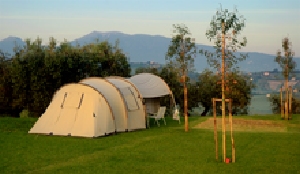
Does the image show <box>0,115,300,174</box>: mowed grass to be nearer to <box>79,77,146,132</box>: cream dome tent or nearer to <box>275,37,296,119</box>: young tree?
<box>79,77,146,132</box>: cream dome tent

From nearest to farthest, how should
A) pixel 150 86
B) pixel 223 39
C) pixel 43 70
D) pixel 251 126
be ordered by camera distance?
1. pixel 223 39
2. pixel 251 126
3. pixel 150 86
4. pixel 43 70

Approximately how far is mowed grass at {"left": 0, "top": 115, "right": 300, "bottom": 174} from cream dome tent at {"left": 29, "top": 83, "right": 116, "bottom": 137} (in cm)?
54

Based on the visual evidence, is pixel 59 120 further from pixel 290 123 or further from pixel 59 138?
pixel 290 123

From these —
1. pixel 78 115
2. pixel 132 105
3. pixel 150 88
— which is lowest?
pixel 78 115

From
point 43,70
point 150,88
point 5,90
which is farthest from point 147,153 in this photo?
point 5,90

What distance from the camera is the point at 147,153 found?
534 inches

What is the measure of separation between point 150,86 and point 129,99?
544cm

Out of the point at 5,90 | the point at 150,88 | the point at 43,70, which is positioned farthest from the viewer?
the point at 5,90

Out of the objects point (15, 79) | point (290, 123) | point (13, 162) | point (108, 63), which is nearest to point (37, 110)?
point (15, 79)

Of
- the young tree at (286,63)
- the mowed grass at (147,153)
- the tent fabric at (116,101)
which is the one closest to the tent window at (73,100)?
the tent fabric at (116,101)

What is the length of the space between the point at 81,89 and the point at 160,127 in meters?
4.60

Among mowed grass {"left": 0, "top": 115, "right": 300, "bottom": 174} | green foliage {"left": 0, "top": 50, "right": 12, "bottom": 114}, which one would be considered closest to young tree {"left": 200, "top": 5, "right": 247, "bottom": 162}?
mowed grass {"left": 0, "top": 115, "right": 300, "bottom": 174}

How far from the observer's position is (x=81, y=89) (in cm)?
1886

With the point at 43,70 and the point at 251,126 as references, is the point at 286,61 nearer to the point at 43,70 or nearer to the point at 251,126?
the point at 251,126
